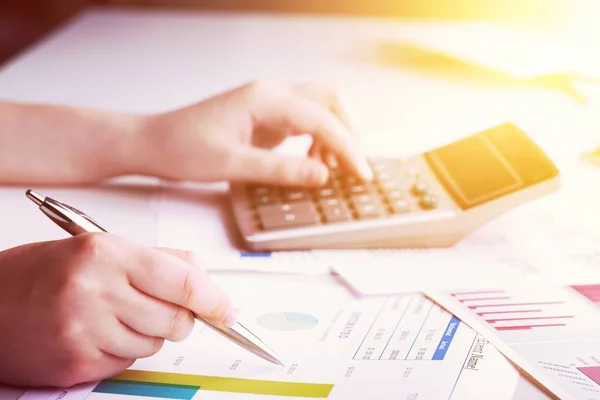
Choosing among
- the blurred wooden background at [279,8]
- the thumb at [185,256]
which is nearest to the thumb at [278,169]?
the thumb at [185,256]

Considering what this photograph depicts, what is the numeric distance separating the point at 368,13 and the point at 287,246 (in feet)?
3.71

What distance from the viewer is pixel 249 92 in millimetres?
765

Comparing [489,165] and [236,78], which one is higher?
[236,78]

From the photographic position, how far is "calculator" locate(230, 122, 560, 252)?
2.18ft

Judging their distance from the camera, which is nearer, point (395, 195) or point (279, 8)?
point (395, 195)

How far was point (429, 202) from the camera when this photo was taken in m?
0.68

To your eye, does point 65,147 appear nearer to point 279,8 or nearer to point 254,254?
point 254,254

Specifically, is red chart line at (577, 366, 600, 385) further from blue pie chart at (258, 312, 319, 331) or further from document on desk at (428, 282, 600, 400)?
blue pie chart at (258, 312, 319, 331)

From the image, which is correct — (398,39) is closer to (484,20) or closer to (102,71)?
(484,20)

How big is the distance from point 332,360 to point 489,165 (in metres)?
0.27

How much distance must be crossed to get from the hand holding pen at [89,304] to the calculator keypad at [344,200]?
20cm

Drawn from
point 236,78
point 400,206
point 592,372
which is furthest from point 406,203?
point 236,78

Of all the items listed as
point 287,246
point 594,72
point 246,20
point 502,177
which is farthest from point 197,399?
point 246,20

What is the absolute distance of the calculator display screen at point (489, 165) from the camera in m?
0.67
